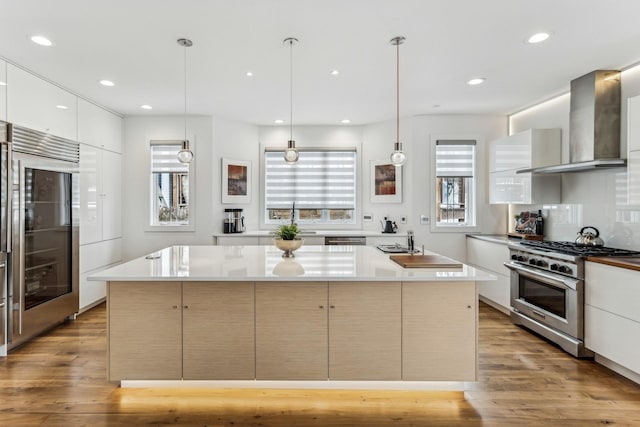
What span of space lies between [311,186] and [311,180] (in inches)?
3.8

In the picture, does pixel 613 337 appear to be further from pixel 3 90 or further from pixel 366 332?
pixel 3 90

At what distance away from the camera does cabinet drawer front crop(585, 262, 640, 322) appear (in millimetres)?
2493

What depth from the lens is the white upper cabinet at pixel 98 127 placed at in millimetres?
4121

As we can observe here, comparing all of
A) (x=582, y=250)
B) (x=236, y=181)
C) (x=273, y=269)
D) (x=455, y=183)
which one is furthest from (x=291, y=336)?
(x=455, y=183)

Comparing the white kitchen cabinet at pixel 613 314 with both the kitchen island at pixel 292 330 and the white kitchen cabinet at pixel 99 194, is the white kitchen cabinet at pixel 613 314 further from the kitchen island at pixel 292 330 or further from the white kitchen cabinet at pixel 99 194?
the white kitchen cabinet at pixel 99 194

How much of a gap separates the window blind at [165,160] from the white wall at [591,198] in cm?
485

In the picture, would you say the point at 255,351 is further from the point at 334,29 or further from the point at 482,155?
the point at 482,155

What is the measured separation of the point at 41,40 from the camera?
108 inches

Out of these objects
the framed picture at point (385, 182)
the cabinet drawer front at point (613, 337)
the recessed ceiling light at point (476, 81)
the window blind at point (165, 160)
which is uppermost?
the recessed ceiling light at point (476, 81)

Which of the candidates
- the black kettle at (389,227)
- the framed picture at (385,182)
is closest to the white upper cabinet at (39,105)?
the framed picture at (385,182)

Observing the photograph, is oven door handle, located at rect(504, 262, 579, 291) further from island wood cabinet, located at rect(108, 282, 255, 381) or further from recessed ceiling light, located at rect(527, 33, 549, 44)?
island wood cabinet, located at rect(108, 282, 255, 381)

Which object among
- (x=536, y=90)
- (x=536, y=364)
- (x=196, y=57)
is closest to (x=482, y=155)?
(x=536, y=90)

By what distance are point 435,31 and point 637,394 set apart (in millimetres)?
2979

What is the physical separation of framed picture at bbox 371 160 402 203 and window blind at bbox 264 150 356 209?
38 centimetres
